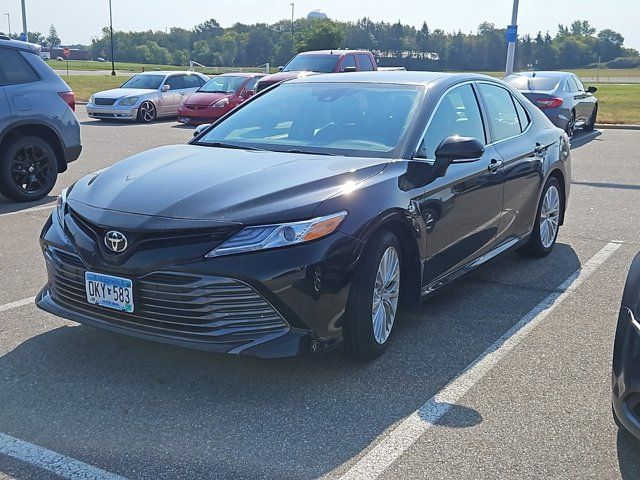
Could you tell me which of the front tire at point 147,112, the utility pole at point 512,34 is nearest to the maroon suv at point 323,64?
the front tire at point 147,112

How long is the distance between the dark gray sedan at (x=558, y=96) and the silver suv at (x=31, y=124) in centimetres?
964

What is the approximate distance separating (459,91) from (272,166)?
1708mm

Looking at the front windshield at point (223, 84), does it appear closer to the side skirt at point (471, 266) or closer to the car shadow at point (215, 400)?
the side skirt at point (471, 266)

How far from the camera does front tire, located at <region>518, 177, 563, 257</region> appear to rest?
21.1 ft

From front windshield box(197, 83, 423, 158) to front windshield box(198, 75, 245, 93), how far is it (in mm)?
15187

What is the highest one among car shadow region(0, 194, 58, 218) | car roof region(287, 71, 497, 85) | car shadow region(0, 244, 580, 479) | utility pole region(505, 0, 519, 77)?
utility pole region(505, 0, 519, 77)

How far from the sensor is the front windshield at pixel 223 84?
20344 mm

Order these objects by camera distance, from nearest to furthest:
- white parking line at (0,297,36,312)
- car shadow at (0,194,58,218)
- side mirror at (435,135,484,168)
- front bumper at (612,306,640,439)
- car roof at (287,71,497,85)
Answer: front bumper at (612,306,640,439), side mirror at (435,135,484,168), white parking line at (0,297,36,312), car roof at (287,71,497,85), car shadow at (0,194,58,218)

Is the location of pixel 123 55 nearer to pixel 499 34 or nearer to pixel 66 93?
pixel 499 34

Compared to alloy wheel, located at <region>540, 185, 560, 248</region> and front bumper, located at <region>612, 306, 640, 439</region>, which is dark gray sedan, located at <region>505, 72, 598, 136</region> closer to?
alloy wheel, located at <region>540, 185, 560, 248</region>

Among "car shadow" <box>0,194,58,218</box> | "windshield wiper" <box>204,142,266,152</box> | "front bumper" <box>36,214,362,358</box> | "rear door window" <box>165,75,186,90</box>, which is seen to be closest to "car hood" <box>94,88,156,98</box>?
"rear door window" <box>165,75,186,90</box>

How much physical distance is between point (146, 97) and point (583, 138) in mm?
10937

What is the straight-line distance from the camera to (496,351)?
4504 mm

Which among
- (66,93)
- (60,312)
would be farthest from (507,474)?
(66,93)
